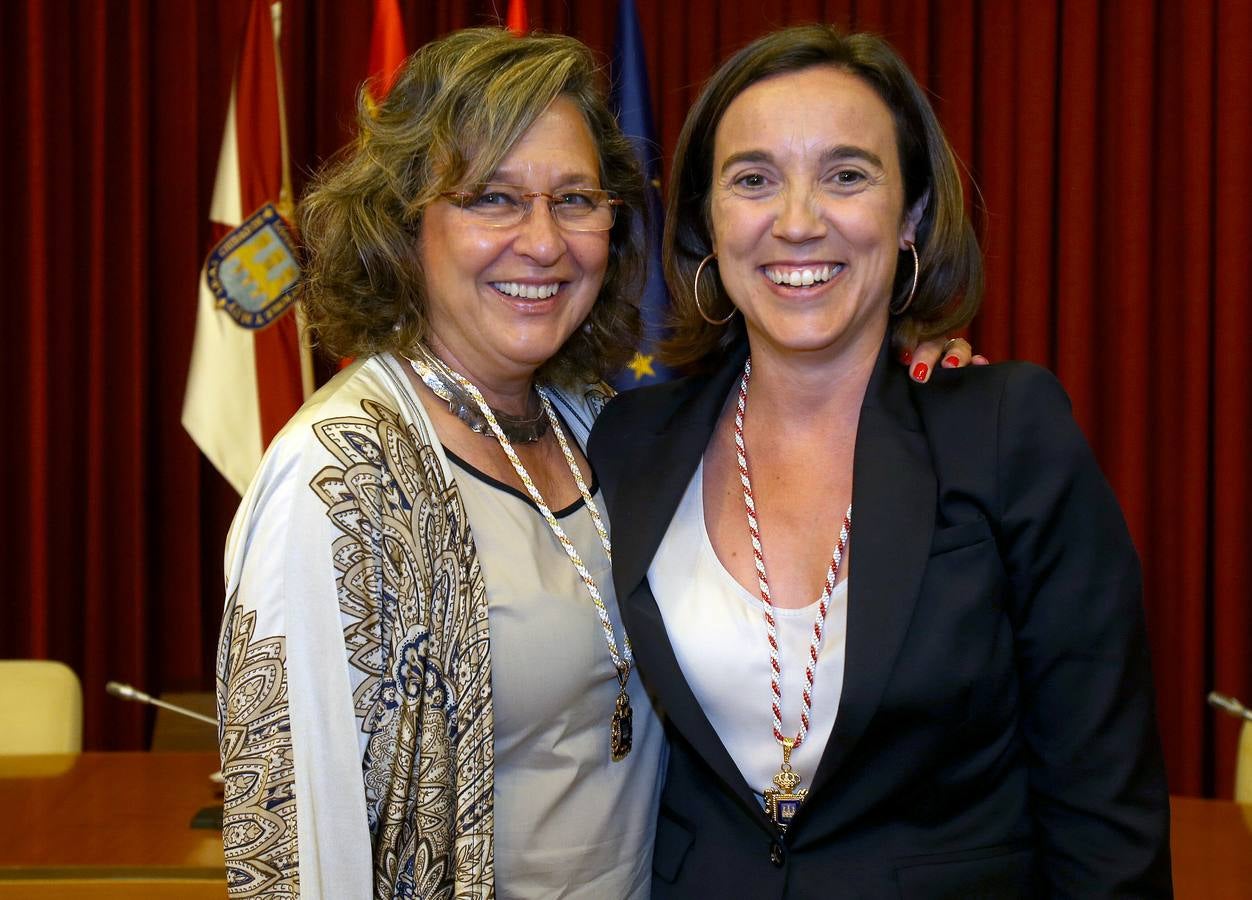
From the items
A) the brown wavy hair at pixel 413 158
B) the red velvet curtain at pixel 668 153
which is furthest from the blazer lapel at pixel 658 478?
the red velvet curtain at pixel 668 153

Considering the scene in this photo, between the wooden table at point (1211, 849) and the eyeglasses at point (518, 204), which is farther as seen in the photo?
the wooden table at point (1211, 849)

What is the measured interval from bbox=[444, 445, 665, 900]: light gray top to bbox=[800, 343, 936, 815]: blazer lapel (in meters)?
0.33

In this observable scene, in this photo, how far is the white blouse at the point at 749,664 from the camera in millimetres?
1648

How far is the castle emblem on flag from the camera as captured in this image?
12.8 feet

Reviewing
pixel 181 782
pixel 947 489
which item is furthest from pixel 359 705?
pixel 181 782

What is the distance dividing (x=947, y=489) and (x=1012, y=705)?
0.29 m

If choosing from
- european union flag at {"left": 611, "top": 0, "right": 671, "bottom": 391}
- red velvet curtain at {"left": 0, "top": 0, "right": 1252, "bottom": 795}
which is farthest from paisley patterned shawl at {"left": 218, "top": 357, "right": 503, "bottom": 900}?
red velvet curtain at {"left": 0, "top": 0, "right": 1252, "bottom": 795}

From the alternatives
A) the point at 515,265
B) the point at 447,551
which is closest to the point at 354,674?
the point at 447,551

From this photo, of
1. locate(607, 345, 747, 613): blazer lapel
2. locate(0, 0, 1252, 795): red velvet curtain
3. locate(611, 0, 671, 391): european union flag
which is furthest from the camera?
locate(0, 0, 1252, 795): red velvet curtain

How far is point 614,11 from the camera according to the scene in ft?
14.6

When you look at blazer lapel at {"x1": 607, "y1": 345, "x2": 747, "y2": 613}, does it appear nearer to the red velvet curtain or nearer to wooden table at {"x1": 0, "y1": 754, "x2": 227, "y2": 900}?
wooden table at {"x1": 0, "y1": 754, "x2": 227, "y2": 900}

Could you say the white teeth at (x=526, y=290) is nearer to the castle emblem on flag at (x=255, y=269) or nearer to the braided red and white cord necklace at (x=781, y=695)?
the braided red and white cord necklace at (x=781, y=695)

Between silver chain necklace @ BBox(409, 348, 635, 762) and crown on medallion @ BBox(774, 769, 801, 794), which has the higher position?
silver chain necklace @ BBox(409, 348, 635, 762)

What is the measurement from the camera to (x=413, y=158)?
1849mm
